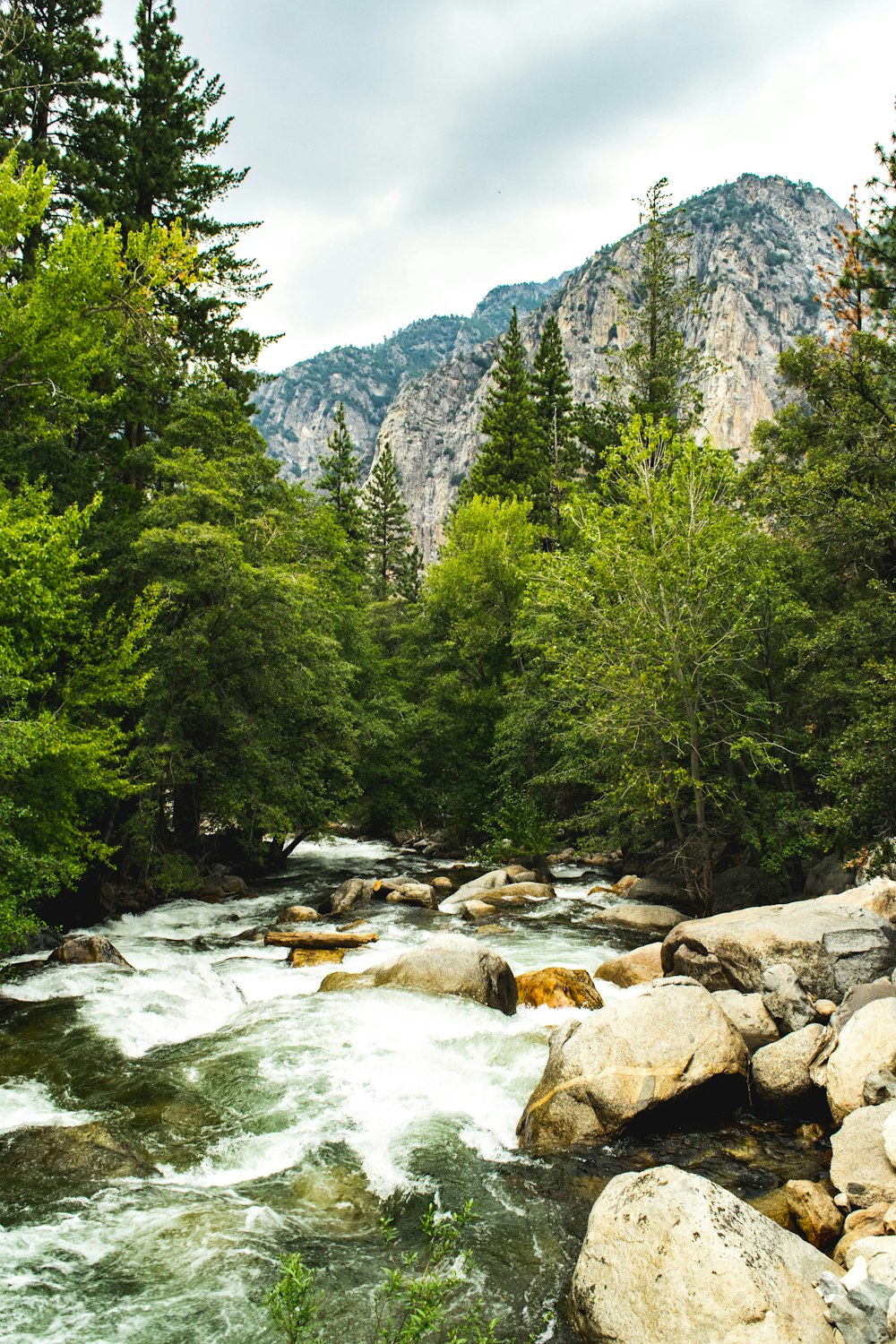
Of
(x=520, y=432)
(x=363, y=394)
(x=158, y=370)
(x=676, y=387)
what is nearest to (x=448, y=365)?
(x=363, y=394)

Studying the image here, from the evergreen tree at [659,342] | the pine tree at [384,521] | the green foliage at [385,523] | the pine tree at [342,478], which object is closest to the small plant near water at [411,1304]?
the evergreen tree at [659,342]

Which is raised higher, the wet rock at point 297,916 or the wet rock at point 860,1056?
the wet rock at point 860,1056

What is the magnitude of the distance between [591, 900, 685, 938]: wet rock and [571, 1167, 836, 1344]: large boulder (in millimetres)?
9834

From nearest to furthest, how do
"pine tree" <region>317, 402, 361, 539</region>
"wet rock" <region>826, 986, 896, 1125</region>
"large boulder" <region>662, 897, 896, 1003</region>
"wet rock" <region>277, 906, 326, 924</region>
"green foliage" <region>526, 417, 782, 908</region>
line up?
"wet rock" <region>826, 986, 896, 1125</region>
"large boulder" <region>662, 897, 896, 1003</region>
"green foliage" <region>526, 417, 782, 908</region>
"wet rock" <region>277, 906, 326, 924</region>
"pine tree" <region>317, 402, 361, 539</region>

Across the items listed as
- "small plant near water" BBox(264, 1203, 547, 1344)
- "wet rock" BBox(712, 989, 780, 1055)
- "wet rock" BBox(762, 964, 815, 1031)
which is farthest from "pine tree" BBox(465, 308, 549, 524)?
"small plant near water" BBox(264, 1203, 547, 1344)

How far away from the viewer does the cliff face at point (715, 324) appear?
93.0m

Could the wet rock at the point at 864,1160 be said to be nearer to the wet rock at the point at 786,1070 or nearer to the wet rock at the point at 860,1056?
the wet rock at the point at 860,1056

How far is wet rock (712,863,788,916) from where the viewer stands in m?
15.3

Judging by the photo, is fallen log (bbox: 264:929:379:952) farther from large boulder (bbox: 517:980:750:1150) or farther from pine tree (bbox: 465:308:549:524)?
pine tree (bbox: 465:308:549:524)

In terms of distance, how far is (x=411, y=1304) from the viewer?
3.12 metres

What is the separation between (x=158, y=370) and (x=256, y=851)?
12140mm

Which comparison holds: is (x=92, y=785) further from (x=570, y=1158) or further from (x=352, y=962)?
(x=570, y=1158)

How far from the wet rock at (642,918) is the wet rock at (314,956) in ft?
18.0

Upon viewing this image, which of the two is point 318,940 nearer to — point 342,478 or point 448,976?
point 448,976
